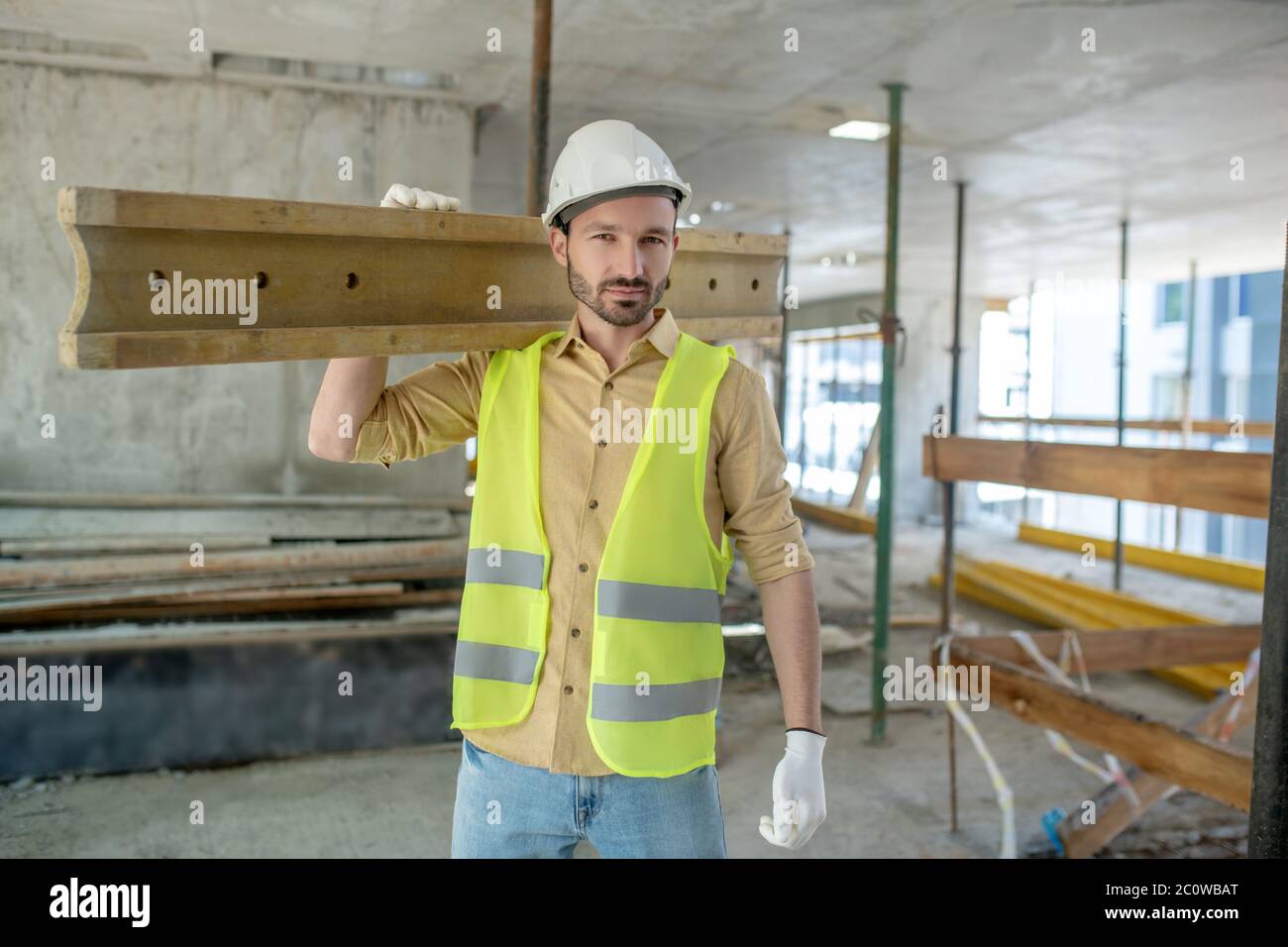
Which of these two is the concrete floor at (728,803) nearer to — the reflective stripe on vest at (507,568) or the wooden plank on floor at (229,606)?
the wooden plank on floor at (229,606)

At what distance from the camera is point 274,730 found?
507cm

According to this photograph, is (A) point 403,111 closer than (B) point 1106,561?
Yes

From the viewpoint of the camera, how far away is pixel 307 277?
6.65ft

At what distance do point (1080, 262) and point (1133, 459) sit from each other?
986 centimetres

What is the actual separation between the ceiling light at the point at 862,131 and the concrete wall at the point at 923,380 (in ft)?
27.4

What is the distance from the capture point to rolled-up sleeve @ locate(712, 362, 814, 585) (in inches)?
82.6

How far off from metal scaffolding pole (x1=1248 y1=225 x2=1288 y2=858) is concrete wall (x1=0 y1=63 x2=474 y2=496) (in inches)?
177

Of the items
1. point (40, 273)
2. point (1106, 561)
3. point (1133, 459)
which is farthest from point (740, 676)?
point (1106, 561)

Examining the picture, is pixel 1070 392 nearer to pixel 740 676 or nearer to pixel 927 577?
pixel 927 577

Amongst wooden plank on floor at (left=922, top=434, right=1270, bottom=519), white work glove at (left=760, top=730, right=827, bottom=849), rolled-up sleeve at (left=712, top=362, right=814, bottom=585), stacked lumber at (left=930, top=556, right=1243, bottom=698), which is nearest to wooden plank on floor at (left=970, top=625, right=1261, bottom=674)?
wooden plank on floor at (left=922, top=434, right=1270, bottom=519)

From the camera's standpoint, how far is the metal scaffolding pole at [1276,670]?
6.92 ft

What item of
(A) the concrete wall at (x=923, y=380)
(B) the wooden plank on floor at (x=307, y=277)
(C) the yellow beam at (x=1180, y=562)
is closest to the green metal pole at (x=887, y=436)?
(B) the wooden plank on floor at (x=307, y=277)

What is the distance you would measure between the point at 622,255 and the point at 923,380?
553 inches

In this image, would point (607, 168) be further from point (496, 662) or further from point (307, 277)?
point (496, 662)
